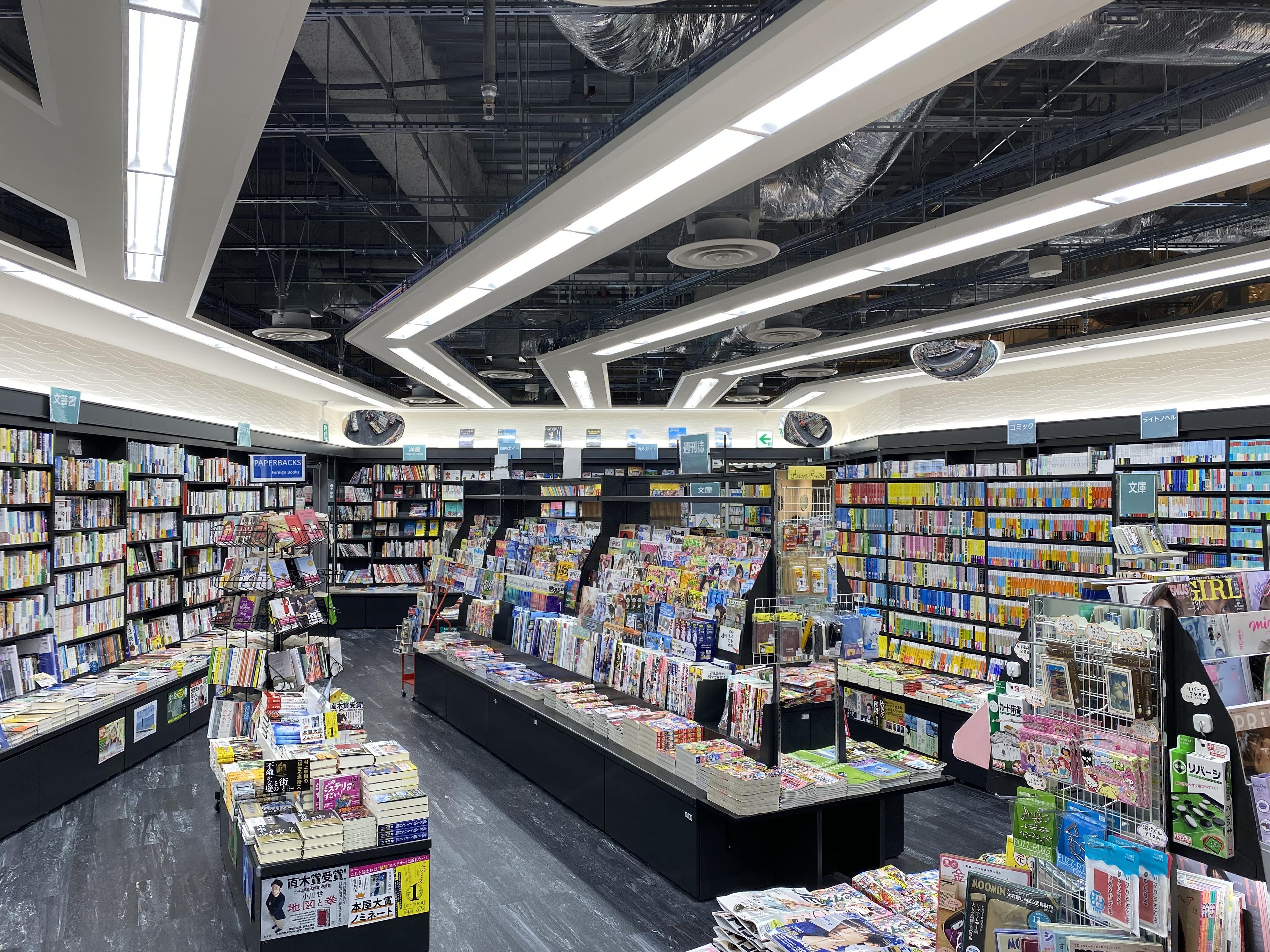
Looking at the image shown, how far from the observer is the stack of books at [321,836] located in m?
3.38

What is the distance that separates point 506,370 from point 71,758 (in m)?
5.55

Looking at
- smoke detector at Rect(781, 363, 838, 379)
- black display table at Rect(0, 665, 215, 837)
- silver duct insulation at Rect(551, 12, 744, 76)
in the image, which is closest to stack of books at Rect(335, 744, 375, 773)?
black display table at Rect(0, 665, 215, 837)

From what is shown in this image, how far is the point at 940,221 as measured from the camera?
183 inches

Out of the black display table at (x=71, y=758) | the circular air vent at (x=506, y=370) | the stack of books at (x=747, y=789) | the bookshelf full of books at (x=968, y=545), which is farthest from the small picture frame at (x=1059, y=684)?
the circular air vent at (x=506, y=370)

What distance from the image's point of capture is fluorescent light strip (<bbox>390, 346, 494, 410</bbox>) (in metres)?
8.33

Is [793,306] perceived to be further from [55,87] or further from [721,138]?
[55,87]

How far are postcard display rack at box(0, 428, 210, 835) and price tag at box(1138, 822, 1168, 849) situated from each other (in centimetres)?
590

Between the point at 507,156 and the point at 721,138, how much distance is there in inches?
152

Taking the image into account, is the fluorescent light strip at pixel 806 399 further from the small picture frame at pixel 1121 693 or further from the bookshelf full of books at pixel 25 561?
the small picture frame at pixel 1121 693

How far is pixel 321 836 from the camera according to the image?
3398 mm

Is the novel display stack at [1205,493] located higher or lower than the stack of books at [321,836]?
higher

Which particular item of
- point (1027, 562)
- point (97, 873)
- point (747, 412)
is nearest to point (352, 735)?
point (97, 873)

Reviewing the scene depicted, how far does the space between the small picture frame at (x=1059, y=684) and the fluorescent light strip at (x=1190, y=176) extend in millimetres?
2880

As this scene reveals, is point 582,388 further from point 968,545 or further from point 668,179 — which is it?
point 668,179
